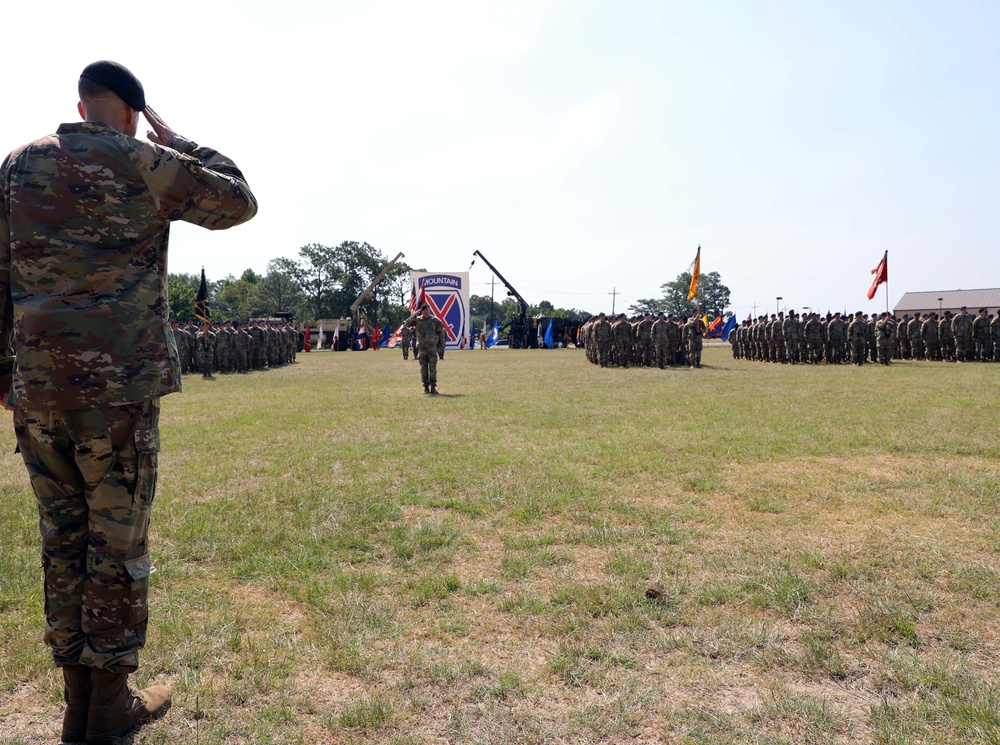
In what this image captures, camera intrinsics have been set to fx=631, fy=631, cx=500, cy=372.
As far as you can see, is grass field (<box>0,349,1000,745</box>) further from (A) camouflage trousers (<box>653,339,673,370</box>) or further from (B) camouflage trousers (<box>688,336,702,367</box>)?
(B) camouflage trousers (<box>688,336,702,367</box>)

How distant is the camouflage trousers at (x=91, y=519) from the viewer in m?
2.09

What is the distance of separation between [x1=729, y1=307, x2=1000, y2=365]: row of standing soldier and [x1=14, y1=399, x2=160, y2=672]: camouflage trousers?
22309mm

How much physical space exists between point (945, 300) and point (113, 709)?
255 feet

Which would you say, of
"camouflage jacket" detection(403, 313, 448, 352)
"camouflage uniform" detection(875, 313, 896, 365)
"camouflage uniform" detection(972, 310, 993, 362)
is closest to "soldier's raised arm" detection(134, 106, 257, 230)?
"camouflage jacket" detection(403, 313, 448, 352)

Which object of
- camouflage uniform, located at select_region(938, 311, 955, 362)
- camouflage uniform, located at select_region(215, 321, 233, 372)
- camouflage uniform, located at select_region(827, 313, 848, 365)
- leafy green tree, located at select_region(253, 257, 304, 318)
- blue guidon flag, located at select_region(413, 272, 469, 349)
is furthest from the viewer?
leafy green tree, located at select_region(253, 257, 304, 318)

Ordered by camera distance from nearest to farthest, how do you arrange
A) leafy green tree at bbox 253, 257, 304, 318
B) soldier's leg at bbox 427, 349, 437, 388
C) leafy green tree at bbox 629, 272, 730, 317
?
soldier's leg at bbox 427, 349, 437, 388
leafy green tree at bbox 253, 257, 304, 318
leafy green tree at bbox 629, 272, 730, 317

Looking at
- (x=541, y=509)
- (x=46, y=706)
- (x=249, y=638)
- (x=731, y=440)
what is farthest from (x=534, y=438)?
(x=46, y=706)

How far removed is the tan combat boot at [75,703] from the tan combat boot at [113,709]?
6 cm

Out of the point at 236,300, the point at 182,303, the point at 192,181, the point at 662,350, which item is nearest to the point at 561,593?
the point at 192,181

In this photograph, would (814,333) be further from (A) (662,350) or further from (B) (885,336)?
(A) (662,350)

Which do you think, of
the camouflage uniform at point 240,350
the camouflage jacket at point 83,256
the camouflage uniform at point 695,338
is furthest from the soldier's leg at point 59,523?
the camouflage uniform at point 695,338

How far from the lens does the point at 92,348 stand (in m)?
2.07

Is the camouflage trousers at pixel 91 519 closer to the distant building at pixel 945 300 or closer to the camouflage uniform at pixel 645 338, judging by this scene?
the camouflage uniform at pixel 645 338

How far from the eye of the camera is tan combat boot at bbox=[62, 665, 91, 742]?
7.16 ft
